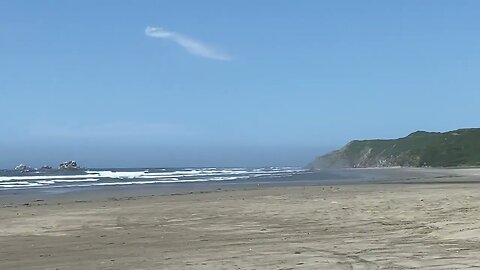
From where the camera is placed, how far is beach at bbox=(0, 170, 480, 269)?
36.9 feet

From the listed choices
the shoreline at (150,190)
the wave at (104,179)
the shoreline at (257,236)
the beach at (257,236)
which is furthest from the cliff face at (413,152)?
the shoreline at (257,236)

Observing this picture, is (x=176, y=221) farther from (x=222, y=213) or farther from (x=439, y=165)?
(x=439, y=165)

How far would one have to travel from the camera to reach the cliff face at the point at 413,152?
91.9 meters

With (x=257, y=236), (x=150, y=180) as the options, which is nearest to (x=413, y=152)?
(x=150, y=180)

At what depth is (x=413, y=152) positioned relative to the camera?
332ft

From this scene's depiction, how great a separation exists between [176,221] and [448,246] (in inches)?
359

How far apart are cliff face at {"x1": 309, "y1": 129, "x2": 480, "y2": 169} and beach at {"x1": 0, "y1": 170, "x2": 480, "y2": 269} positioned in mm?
70321

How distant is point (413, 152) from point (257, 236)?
90596 millimetres

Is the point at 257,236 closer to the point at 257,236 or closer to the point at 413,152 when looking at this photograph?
the point at 257,236

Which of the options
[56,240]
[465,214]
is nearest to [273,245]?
[56,240]

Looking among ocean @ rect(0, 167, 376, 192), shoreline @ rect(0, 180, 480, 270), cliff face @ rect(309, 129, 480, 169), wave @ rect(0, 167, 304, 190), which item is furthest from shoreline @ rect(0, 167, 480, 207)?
cliff face @ rect(309, 129, 480, 169)

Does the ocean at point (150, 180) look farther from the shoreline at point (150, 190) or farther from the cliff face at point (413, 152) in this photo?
the cliff face at point (413, 152)

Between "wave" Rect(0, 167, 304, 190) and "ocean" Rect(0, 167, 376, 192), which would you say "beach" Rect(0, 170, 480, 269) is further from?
"wave" Rect(0, 167, 304, 190)

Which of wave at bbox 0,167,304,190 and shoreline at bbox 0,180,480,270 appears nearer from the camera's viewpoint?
shoreline at bbox 0,180,480,270
